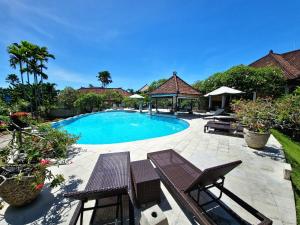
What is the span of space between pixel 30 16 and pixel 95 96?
16671 mm

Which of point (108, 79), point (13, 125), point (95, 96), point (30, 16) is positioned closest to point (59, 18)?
point (30, 16)

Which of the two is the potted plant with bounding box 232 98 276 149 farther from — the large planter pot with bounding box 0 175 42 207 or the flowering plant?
the large planter pot with bounding box 0 175 42 207

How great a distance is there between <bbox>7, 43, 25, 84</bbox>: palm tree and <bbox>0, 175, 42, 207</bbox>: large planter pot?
18.6m

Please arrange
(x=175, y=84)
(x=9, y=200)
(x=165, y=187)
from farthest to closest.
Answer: (x=175, y=84)
(x=165, y=187)
(x=9, y=200)

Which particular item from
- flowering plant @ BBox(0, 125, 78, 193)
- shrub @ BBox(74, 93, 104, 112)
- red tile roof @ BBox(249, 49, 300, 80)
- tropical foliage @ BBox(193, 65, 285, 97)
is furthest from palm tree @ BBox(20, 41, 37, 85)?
red tile roof @ BBox(249, 49, 300, 80)

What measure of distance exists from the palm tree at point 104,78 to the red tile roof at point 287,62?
41.5 m

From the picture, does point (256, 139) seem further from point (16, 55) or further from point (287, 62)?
point (16, 55)

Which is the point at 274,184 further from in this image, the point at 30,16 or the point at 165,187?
the point at 30,16

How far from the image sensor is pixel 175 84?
15977 mm

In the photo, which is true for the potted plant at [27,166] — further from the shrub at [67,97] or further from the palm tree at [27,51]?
the shrub at [67,97]

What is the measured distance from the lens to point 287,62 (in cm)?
1634

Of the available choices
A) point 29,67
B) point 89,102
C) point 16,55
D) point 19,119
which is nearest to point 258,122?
point 19,119

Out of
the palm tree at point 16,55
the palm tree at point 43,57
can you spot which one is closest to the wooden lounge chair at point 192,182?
the palm tree at point 16,55

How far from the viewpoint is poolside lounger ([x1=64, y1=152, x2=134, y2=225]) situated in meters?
1.74
